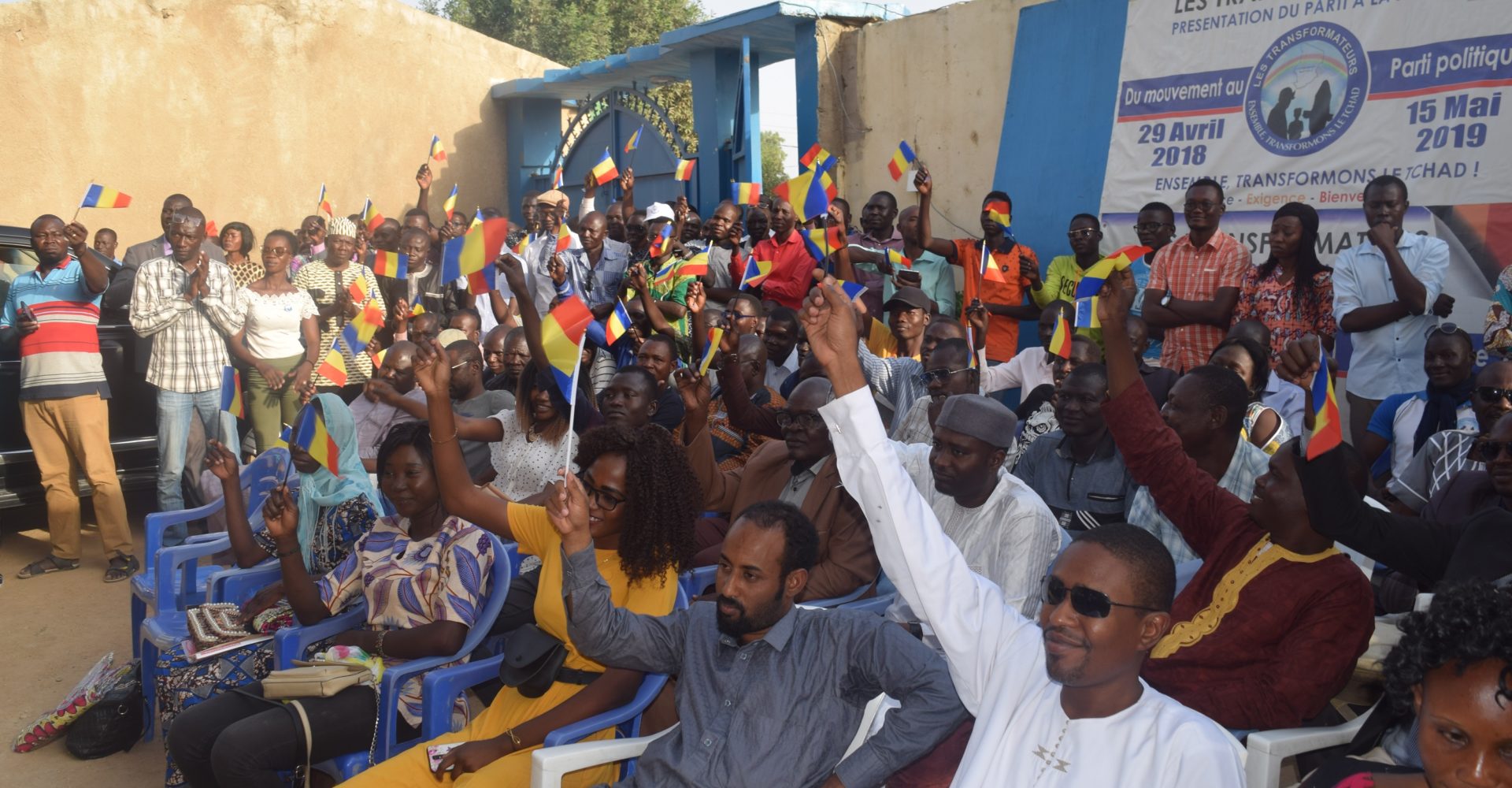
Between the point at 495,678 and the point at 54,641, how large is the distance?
334cm

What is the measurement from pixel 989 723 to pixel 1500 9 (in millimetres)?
5418

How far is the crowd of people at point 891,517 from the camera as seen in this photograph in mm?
2332

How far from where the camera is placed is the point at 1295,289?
575 cm

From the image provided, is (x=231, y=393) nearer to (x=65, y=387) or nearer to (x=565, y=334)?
(x=65, y=387)

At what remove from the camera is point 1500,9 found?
5863 mm

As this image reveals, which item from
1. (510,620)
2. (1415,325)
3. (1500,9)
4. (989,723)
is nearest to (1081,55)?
(1500,9)

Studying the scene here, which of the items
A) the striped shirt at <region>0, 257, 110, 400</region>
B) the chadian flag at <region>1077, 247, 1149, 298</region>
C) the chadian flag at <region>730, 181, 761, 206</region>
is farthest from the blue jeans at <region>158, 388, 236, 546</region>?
the chadian flag at <region>1077, 247, 1149, 298</region>

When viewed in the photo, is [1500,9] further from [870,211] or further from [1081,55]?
[870,211]

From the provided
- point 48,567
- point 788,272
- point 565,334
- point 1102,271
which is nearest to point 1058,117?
point 788,272

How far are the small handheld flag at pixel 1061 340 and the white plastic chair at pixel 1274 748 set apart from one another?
197 centimetres

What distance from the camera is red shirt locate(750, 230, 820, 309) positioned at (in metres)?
7.83

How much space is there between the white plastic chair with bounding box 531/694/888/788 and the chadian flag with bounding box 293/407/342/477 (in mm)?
1826

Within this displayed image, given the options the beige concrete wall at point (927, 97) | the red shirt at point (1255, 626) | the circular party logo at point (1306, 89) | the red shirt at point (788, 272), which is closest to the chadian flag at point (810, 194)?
the red shirt at point (788, 272)

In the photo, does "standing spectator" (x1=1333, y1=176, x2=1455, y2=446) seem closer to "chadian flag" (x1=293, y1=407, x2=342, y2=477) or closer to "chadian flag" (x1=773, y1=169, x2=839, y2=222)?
"chadian flag" (x1=773, y1=169, x2=839, y2=222)
